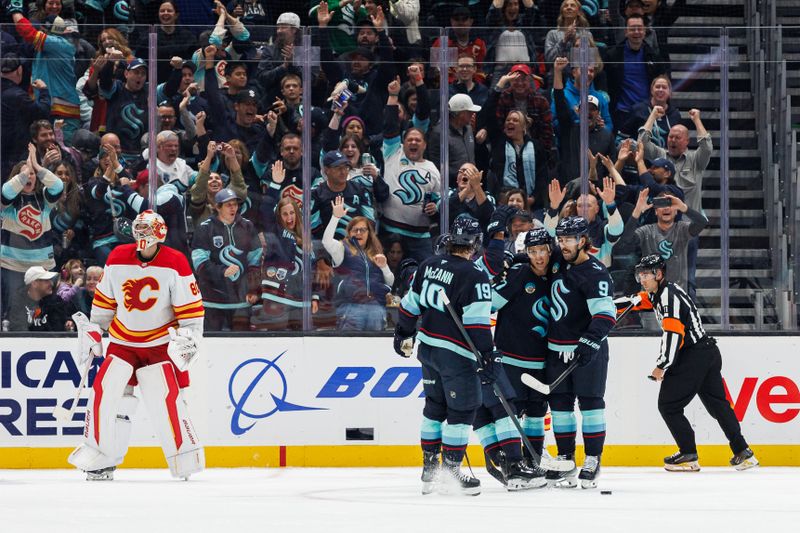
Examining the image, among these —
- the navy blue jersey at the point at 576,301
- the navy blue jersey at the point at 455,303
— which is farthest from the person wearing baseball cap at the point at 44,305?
the navy blue jersey at the point at 576,301

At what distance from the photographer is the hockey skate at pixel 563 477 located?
711 cm

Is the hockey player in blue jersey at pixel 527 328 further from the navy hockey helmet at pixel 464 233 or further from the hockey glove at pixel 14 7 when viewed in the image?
the hockey glove at pixel 14 7

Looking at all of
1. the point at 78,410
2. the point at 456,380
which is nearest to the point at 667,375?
the point at 456,380

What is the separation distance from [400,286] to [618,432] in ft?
5.67

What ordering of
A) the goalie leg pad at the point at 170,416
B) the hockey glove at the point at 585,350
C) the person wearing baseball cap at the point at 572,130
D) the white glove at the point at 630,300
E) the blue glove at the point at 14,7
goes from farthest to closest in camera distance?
the blue glove at the point at 14,7 < the person wearing baseball cap at the point at 572,130 < the white glove at the point at 630,300 < the goalie leg pad at the point at 170,416 < the hockey glove at the point at 585,350

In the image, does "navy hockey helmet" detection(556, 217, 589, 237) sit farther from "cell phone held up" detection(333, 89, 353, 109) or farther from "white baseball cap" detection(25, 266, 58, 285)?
"white baseball cap" detection(25, 266, 58, 285)

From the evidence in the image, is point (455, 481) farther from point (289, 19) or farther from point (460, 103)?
point (289, 19)

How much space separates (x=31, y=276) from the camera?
339 inches

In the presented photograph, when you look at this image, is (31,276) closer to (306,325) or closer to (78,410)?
(78,410)

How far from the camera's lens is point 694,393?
827 cm

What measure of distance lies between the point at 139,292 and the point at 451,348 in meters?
1.88

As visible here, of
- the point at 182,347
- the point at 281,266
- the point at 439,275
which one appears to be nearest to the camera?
the point at 439,275

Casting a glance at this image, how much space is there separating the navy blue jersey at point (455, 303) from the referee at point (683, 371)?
1.98m

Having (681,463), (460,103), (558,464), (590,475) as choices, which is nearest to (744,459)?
(681,463)
